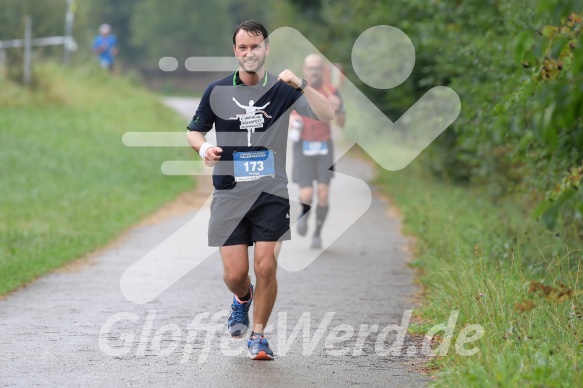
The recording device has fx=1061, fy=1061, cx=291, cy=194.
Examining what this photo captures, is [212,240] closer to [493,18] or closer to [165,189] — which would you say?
[493,18]

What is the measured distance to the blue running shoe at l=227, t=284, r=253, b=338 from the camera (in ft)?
22.7

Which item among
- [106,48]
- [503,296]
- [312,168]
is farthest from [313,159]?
[106,48]

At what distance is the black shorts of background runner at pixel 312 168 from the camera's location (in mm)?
12328

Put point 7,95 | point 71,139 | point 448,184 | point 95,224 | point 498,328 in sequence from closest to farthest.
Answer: point 498,328 < point 95,224 < point 448,184 < point 71,139 < point 7,95

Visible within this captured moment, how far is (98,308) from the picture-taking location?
8297 mm

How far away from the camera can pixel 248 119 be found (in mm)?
6516

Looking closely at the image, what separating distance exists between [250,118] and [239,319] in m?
1.37

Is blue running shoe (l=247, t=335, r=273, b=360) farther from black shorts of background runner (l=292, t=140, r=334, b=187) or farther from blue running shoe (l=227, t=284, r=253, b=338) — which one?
black shorts of background runner (l=292, t=140, r=334, b=187)

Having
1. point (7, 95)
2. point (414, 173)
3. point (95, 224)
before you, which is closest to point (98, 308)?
point (95, 224)

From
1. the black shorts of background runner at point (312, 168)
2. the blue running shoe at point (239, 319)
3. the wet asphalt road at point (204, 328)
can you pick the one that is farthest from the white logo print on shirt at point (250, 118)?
the black shorts of background runner at point (312, 168)

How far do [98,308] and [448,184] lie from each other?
35.9ft

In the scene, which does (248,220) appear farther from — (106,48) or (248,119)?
(106,48)

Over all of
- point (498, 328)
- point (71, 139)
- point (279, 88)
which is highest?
point (279, 88)

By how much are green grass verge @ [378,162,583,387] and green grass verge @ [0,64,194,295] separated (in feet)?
12.2
